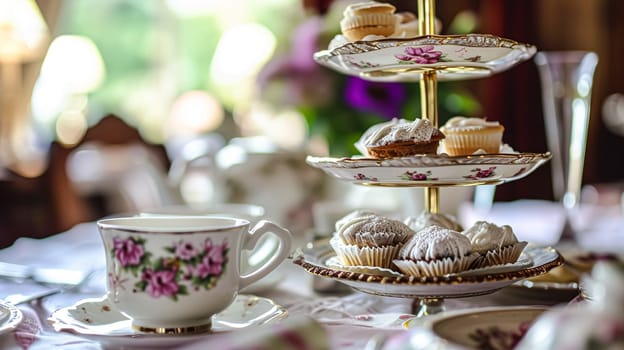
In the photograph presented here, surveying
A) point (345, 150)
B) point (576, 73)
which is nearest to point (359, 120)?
point (345, 150)

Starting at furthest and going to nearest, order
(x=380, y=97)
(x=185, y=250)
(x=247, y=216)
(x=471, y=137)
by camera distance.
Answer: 1. (x=380, y=97)
2. (x=247, y=216)
3. (x=471, y=137)
4. (x=185, y=250)

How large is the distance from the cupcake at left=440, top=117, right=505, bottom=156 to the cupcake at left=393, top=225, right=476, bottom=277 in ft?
0.33

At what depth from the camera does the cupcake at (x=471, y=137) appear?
717mm

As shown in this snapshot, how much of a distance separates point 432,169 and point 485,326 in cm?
22

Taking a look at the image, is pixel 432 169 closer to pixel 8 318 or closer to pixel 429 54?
pixel 429 54

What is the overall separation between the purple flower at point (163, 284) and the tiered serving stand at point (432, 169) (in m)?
0.12

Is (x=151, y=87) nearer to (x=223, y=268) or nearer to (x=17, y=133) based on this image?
(x=17, y=133)

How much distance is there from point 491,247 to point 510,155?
0.08m

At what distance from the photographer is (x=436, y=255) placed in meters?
0.63

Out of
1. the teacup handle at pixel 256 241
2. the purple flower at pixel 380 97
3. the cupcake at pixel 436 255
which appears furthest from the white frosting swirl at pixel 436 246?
the purple flower at pixel 380 97

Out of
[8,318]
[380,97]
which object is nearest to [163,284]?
[8,318]

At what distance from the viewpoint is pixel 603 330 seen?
1.17 ft

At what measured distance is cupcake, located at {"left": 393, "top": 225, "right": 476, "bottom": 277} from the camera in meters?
0.64

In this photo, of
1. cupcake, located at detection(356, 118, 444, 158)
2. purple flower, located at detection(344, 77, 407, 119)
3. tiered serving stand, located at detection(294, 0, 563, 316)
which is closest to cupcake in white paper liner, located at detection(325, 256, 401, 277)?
tiered serving stand, located at detection(294, 0, 563, 316)
